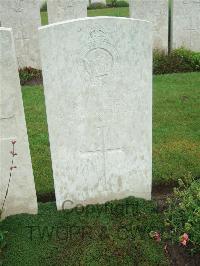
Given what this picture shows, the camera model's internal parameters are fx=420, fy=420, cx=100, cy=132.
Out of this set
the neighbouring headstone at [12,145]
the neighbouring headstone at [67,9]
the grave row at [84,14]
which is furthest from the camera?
the neighbouring headstone at [67,9]

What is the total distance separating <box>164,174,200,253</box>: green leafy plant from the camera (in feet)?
11.8

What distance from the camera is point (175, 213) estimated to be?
155 inches

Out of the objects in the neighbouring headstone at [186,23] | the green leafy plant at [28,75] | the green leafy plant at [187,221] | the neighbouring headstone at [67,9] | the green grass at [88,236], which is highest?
the neighbouring headstone at [67,9]

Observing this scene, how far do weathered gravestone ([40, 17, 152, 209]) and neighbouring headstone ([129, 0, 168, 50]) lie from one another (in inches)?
239

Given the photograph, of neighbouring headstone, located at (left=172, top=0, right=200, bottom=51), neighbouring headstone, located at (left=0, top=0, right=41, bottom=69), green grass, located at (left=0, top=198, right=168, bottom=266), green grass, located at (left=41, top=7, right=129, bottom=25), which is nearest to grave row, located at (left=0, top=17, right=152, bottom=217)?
green grass, located at (left=0, top=198, right=168, bottom=266)

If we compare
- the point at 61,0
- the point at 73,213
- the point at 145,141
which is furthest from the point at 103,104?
the point at 61,0

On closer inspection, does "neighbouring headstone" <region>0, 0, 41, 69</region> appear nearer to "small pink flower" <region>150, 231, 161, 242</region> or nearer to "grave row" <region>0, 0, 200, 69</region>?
"grave row" <region>0, 0, 200, 69</region>

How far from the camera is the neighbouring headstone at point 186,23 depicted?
31.3ft

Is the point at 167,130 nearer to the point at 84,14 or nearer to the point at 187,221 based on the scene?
the point at 187,221

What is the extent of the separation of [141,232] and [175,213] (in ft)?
1.20

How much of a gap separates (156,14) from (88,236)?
697cm

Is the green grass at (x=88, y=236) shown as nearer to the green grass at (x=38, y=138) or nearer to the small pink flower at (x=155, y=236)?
the small pink flower at (x=155, y=236)

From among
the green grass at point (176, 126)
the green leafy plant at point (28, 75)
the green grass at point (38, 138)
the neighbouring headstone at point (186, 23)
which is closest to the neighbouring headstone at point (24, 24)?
the green leafy plant at point (28, 75)

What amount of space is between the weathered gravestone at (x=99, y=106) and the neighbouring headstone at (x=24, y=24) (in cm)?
594
